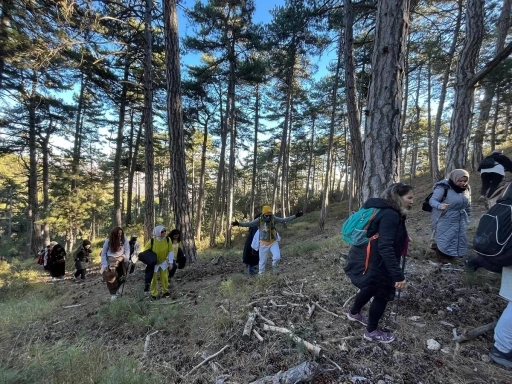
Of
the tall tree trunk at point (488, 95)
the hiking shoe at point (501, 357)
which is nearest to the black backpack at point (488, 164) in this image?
the hiking shoe at point (501, 357)

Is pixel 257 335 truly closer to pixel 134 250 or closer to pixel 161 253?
pixel 161 253

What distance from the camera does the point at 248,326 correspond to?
10.7ft

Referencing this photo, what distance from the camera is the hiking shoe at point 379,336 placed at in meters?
2.78

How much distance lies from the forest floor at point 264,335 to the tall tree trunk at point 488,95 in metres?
9.56

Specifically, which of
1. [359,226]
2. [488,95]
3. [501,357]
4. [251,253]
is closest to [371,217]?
[359,226]

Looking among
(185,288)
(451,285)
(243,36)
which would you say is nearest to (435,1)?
(243,36)

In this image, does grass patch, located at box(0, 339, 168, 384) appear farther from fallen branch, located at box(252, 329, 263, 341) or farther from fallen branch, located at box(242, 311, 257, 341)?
fallen branch, located at box(252, 329, 263, 341)

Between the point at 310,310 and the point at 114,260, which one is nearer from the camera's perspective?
the point at 310,310

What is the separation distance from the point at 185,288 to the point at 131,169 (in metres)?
14.9

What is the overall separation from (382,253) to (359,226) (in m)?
0.36

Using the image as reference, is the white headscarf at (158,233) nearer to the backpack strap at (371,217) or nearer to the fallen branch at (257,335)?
the fallen branch at (257,335)

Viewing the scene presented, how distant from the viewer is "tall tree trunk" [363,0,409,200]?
154 inches

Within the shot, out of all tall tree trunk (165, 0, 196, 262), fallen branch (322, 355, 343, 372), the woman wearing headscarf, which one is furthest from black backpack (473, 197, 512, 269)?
tall tree trunk (165, 0, 196, 262)

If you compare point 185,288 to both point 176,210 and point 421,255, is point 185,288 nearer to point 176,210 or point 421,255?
point 176,210
